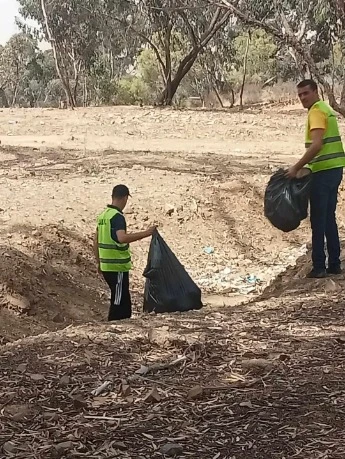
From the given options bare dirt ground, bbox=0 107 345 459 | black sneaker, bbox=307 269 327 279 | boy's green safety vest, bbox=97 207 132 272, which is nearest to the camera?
bare dirt ground, bbox=0 107 345 459

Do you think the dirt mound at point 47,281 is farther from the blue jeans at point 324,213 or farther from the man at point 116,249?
the blue jeans at point 324,213

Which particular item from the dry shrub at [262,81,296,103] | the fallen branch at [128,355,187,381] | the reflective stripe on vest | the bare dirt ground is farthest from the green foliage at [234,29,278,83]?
the fallen branch at [128,355,187,381]

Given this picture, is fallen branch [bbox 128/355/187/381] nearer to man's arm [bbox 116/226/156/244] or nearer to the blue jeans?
man's arm [bbox 116/226/156/244]

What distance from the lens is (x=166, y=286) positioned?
618cm

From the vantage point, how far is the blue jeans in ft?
20.3

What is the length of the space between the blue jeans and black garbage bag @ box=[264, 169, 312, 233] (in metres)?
0.07

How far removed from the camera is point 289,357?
3.87m

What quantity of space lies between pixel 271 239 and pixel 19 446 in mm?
7759

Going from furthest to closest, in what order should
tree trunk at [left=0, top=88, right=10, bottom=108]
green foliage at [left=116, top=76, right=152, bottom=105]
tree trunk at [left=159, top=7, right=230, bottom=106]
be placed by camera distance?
tree trunk at [left=0, top=88, right=10, bottom=108]
green foliage at [left=116, top=76, right=152, bottom=105]
tree trunk at [left=159, top=7, right=230, bottom=106]

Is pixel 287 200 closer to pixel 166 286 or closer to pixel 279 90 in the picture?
pixel 166 286

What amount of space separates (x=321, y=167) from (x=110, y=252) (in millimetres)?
1842

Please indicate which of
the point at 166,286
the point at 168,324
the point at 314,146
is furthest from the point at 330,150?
the point at 168,324

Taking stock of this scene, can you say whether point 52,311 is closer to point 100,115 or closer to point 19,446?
point 19,446

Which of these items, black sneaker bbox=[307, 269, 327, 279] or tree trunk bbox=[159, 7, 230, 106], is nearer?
black sneaker bbox=[307, 269, 327, 279]
